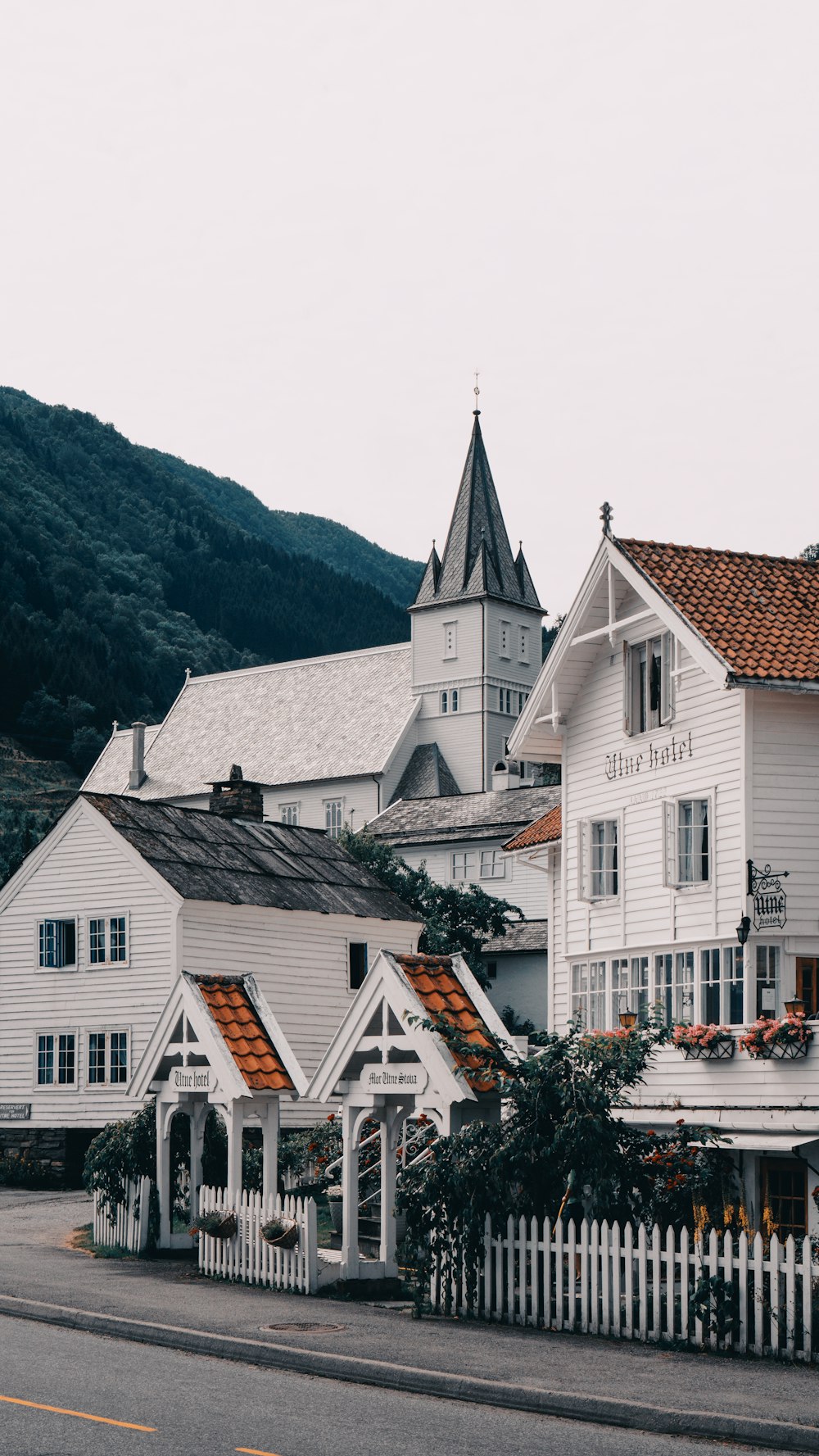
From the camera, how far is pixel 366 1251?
2638 cm

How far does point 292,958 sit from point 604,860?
14.7 meters

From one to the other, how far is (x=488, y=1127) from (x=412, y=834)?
175 feet

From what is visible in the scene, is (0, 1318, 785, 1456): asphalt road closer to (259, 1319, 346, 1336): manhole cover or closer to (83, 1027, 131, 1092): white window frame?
(259, 1319, 346, 1336): manhole cover

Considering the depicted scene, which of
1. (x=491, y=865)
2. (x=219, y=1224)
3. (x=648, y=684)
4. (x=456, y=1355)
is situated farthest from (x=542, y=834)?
(x=491, y=865)

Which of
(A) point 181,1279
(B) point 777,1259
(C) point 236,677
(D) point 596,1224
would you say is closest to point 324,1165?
(A) point 181,1279

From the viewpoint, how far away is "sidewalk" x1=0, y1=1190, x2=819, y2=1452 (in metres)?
14.6

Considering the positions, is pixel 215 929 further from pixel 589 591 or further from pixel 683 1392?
pixel 683 1392

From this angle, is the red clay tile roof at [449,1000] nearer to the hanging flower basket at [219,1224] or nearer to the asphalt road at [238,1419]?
the hanging flower basket at [219,1224]

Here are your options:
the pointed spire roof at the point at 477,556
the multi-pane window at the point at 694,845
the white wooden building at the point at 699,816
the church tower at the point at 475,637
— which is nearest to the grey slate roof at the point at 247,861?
the white wooden building at the point at 699,816

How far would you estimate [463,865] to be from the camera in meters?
71.8

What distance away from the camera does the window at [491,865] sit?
70312 millimetres

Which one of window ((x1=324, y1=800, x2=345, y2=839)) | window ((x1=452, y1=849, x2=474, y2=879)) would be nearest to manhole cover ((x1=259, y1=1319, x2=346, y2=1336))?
window ((x1=452, y1=849, x2=474, y2=879))

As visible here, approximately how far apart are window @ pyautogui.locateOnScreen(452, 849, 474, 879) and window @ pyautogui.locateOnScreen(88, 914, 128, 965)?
29.9 metres

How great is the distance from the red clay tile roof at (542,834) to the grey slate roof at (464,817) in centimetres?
3343
